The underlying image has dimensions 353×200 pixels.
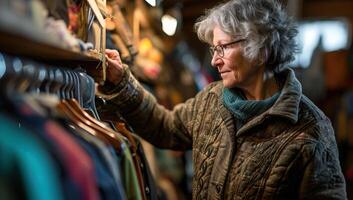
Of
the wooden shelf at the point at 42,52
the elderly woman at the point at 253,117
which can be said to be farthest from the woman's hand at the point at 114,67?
the wooden shelf at the point at 42,52

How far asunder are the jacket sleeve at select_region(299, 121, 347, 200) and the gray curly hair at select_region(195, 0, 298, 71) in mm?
333

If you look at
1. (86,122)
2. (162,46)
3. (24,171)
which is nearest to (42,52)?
(86,122)

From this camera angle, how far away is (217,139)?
183cm

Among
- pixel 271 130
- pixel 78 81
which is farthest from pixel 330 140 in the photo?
pixel 78 81

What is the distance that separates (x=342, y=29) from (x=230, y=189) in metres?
3.85

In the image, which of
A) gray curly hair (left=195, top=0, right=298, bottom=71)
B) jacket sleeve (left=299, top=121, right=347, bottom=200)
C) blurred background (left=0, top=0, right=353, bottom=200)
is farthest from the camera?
gray curly hair (left=195, top=0, right=298, bottom=71)

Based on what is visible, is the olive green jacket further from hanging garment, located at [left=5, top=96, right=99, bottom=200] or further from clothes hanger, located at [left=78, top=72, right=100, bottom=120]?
hanging garment, located at [left=5, top=96, right=99, bottom=200]

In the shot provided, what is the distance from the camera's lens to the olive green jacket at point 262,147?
164 centimetres

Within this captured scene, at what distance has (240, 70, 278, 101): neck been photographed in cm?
183

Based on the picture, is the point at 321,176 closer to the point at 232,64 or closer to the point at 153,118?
the point at 232,64

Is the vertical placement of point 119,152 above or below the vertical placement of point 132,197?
above

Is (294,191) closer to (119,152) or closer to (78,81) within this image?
(119,152)

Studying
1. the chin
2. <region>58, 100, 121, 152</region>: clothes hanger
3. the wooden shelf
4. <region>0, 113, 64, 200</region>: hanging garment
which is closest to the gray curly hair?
the chin

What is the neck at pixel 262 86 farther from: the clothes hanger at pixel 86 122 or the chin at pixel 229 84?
the clothes hanger at pixel 86 122
